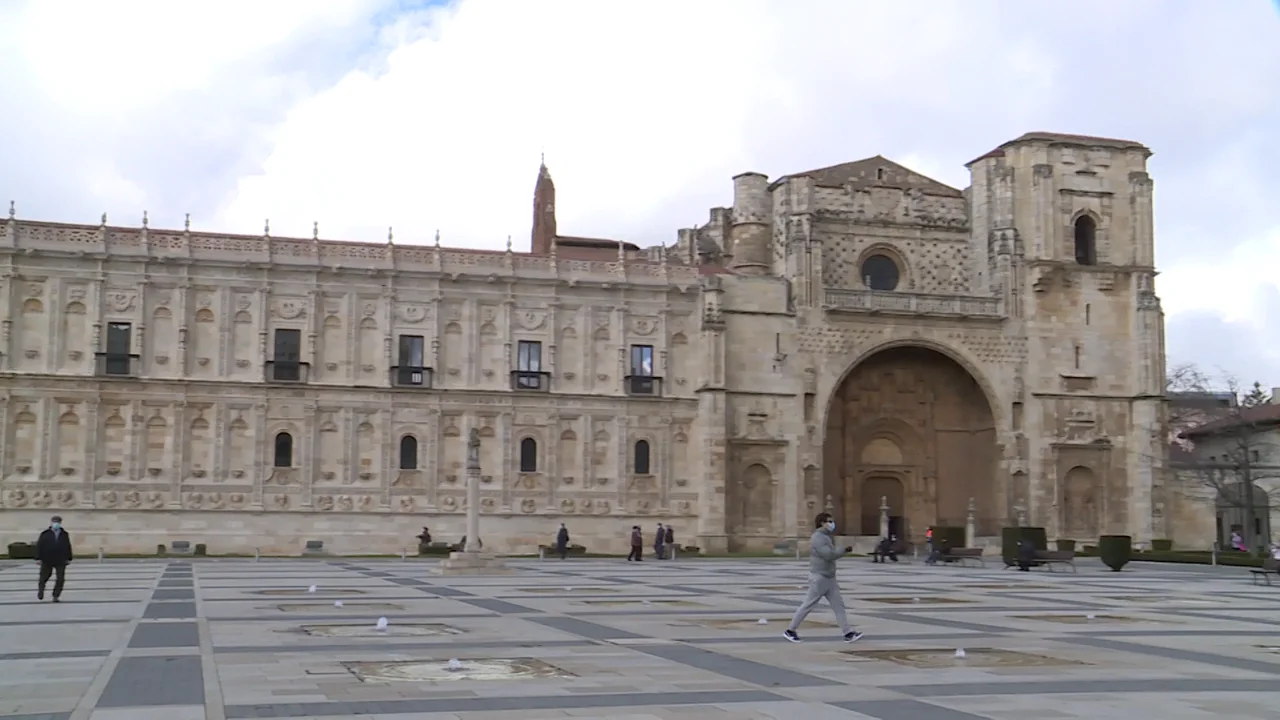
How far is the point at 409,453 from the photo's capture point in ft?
178

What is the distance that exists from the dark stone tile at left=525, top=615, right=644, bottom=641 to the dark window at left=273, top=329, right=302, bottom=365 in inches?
1378

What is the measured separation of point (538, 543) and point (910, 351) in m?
20.3

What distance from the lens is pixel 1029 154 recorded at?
62.5 meters

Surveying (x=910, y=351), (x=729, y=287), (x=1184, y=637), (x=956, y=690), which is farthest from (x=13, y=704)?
(x=910, y=351)

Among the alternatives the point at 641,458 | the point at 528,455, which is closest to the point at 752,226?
the point at 641,458

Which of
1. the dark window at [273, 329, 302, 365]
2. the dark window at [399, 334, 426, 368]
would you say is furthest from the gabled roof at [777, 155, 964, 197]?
the dark window at [273, 329, 302, 365]

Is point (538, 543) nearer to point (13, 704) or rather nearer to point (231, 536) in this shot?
point (231, 536)

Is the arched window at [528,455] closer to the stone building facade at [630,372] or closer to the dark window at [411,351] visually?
the stone building facade at [630,372]

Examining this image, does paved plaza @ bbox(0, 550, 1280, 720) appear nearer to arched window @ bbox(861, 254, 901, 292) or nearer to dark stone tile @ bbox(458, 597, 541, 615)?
dark stone tile @ bbox(458, 597, 541, 615)

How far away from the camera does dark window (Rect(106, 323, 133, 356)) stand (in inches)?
2032

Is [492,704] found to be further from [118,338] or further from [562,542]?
[118,338]

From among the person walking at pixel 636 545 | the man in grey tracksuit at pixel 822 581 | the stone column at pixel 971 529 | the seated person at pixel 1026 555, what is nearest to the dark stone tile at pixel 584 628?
the man in grey tracksuit at pixel 822 581

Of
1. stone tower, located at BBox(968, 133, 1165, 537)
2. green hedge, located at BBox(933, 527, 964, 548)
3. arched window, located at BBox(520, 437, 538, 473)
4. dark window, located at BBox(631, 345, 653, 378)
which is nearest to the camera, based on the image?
green hedge, located at BBox(933, 527, 964, 548)

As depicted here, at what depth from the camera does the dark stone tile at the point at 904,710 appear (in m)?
11.3
